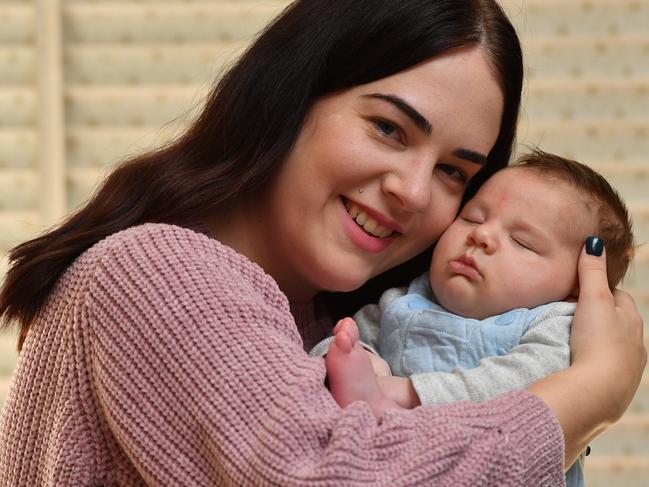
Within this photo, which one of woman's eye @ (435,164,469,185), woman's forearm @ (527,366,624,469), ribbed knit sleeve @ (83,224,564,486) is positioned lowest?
woman's forearm @ (527,366,624,469)

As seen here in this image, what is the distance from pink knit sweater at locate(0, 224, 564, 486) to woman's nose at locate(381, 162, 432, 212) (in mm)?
266

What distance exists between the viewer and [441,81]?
1.38 meters

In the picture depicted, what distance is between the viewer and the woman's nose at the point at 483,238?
4.69ft

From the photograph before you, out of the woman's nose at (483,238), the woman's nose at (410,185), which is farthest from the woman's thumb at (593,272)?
the woman's nose at (410,185)

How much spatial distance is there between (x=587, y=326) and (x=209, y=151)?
610 millimetres

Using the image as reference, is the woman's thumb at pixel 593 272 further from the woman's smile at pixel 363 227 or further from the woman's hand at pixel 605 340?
the woman's smile at pixel 363 227

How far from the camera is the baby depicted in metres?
1.30

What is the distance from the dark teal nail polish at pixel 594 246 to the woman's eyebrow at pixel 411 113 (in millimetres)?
299

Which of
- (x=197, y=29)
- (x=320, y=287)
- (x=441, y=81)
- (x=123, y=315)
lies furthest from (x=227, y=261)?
(x=197, y=29)

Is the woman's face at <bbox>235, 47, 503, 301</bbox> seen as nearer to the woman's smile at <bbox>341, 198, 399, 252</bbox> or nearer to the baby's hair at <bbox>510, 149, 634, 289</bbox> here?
the woman's smile at <bbox>341, 198, 399, 252</bbox>

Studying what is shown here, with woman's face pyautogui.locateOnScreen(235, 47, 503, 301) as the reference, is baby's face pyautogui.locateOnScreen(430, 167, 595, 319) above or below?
below

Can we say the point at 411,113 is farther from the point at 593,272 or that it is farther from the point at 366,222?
the point at 593,272

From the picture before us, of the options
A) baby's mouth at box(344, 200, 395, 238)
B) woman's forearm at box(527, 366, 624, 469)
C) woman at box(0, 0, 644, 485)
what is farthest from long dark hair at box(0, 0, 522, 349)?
woman's forearm at box(527, 366, 624, 469)

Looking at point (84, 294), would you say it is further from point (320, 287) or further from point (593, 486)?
point (593, 486)
